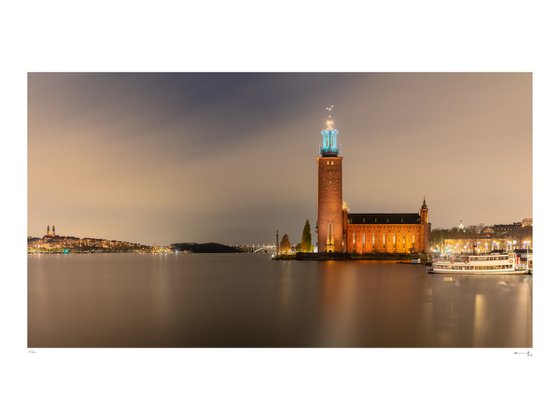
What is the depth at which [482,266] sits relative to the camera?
24.7 metres

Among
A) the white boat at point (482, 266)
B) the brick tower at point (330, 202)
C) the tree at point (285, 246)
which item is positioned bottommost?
the tree at point (285, 246)

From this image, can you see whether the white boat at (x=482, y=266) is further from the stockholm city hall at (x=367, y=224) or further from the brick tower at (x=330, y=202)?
the stockholm city hall at (x=367, y=224)

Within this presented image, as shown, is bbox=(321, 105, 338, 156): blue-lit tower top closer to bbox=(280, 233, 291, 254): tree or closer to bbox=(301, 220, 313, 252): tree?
bbox=(301, 220, 313, 252): tree

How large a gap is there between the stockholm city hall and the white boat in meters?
14.6

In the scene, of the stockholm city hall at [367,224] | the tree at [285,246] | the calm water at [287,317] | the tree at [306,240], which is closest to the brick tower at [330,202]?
the stockholm city hall at [367,224]

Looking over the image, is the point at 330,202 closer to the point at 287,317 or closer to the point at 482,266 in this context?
the point at 482,266

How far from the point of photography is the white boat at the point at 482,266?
24.3m

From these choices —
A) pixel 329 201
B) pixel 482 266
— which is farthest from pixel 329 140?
pixel 482 266

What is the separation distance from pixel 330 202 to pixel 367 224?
6923 millimetres

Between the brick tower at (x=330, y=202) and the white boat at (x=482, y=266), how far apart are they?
537 inches
